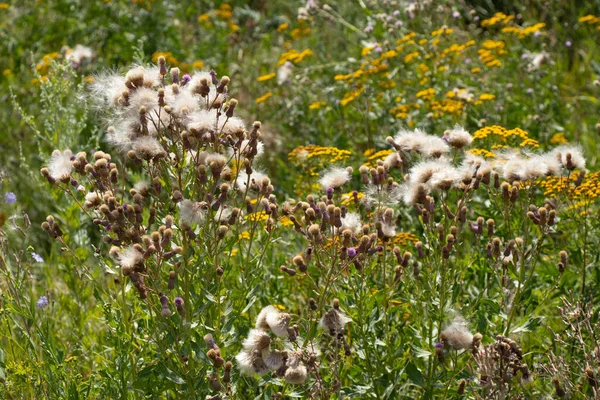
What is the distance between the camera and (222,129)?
8.28 ft

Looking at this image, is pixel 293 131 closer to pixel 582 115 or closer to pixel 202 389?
pixel 582 115

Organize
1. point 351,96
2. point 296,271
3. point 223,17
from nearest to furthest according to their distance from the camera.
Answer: point 296,271
point 351,96
point 223,17

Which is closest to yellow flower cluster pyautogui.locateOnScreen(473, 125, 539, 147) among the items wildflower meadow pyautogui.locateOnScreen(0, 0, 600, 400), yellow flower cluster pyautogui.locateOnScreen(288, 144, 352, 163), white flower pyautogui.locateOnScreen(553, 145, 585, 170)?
wildflower meadow pyautogui.locateOnScreen(0, 0, 600, 400)

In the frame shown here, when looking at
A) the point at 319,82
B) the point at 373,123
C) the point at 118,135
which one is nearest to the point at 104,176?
the point at 118,135

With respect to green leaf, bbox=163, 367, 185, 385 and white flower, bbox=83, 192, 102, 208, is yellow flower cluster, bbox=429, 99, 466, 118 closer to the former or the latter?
white flower, bbox=83, 192, 102, 208

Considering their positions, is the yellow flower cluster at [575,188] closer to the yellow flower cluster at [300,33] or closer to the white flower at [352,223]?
the white flower at [352,223]

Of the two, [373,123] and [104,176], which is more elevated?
[104,176]

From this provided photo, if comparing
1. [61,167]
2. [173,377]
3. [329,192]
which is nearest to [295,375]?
[173,377]

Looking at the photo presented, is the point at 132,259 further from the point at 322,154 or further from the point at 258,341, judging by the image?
the point at 322,154

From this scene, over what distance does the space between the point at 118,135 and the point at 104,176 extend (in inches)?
7.3

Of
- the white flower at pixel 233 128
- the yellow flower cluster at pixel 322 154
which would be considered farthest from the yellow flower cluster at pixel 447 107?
the white flower at pixel 233 128

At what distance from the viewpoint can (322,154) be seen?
3818 millimetres

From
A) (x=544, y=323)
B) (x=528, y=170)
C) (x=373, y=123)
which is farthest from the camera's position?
(x=373, y=123)

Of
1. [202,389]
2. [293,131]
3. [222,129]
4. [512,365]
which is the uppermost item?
[222,129]
